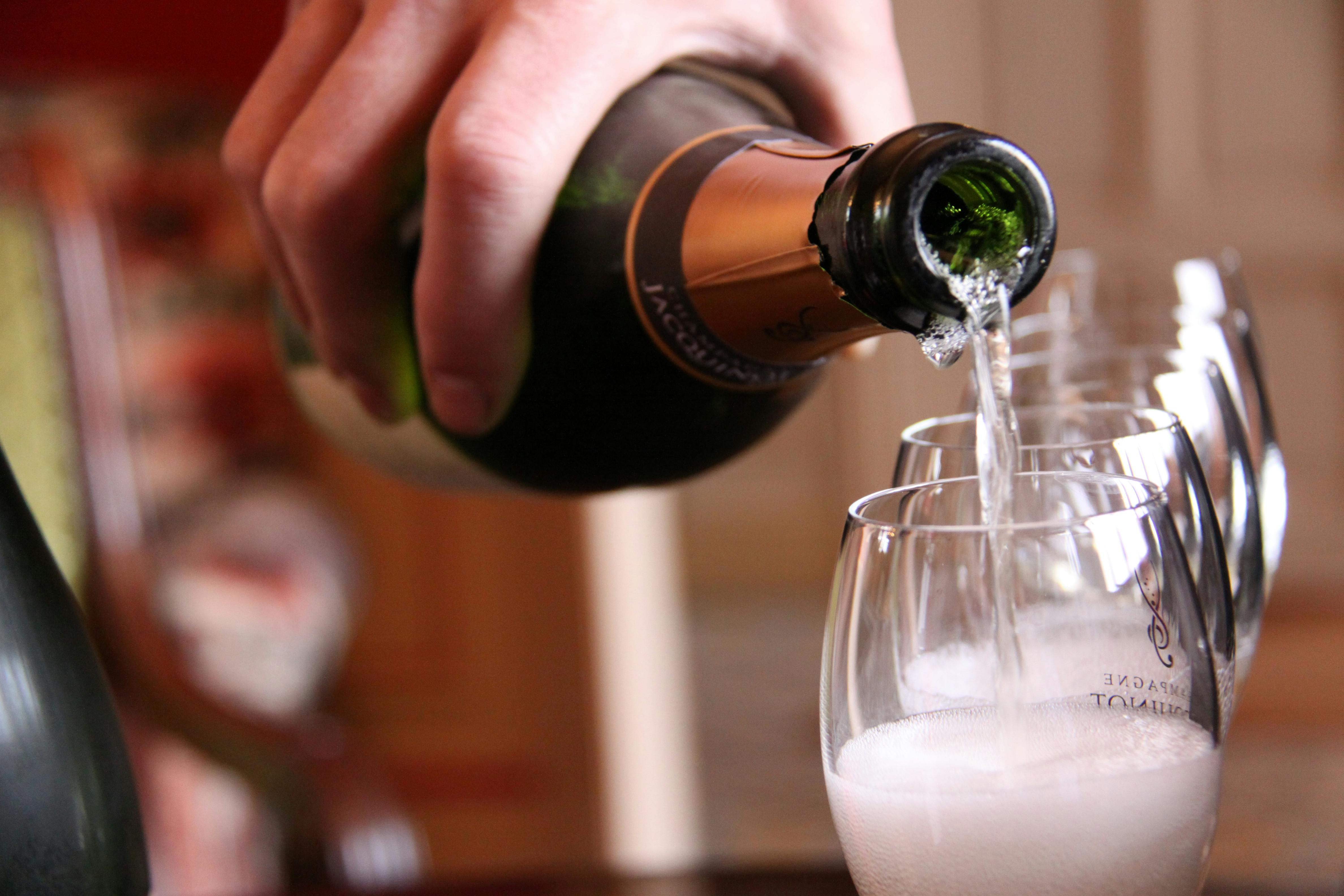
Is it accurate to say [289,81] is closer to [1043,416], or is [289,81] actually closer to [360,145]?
[360,145]

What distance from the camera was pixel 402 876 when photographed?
974 millimetres

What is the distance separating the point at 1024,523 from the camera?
1.15ft

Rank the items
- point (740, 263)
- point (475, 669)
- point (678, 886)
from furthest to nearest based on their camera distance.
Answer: point (475, 669), point (678, 886), point (740, 263)

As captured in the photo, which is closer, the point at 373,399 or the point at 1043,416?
the point at 1043,416

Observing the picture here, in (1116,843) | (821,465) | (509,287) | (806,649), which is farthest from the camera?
(821,465)

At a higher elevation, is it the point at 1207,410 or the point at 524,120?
the point at 524,120

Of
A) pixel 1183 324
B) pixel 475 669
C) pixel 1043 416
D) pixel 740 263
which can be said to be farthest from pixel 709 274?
pixel 475 669

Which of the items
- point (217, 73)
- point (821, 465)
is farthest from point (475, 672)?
point (821, 465)

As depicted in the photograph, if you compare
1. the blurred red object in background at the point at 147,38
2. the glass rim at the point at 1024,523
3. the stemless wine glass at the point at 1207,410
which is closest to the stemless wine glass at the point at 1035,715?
the glass rim at the point at 1024,523

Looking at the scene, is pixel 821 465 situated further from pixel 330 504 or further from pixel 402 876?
pixel 402 876

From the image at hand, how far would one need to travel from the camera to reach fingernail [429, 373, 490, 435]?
529mm

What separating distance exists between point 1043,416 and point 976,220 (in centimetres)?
11

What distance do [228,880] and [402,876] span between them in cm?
67

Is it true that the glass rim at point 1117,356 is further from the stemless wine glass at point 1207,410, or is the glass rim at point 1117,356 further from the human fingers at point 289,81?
the human fingers at point 289,81
